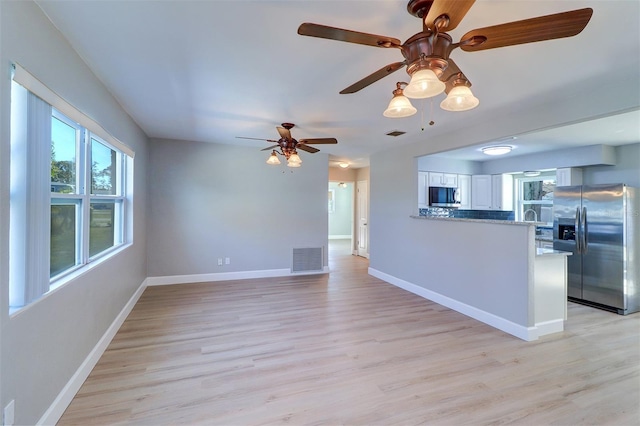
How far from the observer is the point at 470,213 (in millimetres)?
6066

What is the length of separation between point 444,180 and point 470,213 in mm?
942

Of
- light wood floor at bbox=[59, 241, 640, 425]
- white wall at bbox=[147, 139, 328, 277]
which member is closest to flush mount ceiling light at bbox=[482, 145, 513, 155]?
light wood floor at bbox=[59, 241, 640, 425]

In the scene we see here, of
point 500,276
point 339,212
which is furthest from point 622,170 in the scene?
point 339,212

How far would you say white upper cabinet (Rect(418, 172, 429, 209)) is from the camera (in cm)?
577

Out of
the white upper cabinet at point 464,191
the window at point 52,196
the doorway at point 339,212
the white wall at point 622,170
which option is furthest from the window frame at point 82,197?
the doorway at point 339,212

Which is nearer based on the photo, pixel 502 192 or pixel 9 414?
pixel 9 414

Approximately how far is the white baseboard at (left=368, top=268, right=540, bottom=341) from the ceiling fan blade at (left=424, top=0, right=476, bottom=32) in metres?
3.14

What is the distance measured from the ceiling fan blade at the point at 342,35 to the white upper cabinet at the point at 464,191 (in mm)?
5589

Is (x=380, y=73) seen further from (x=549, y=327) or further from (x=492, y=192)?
(x=492, y=192)

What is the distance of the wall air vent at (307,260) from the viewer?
562cm

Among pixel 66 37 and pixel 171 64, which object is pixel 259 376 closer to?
pixel 171 64

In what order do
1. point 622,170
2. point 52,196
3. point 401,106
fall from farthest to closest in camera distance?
point 622,170
point 52,196
point 401,106

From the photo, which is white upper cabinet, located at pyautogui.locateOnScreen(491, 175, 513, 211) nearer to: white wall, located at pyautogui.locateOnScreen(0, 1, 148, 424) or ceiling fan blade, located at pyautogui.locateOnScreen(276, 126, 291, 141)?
ceiling fan blade, located at pyautogui.locateOnScreen(276, 126, 291, 141)

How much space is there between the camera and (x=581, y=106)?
2584mm
